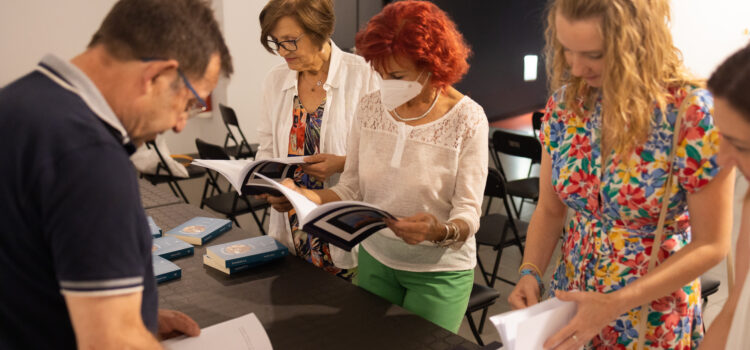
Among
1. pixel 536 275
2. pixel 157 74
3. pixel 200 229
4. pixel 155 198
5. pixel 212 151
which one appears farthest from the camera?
pixel 212 151

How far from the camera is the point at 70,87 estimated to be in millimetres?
774

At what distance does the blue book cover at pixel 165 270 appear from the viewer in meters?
1.72

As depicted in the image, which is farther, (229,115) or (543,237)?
(229,115)

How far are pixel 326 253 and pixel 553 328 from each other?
116 cm

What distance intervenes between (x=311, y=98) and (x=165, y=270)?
88cm

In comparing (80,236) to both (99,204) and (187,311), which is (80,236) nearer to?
(99,204)

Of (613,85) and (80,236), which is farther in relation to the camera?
(613,85)

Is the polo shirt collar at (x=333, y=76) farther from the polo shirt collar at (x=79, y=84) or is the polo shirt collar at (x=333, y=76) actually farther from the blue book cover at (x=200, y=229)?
the polo shirt collar at (x=79, y=84)

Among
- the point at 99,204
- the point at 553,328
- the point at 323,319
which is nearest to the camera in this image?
the point at 99,204

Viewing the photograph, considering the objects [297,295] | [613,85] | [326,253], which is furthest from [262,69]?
[613,85]

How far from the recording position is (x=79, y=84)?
30.9 inches

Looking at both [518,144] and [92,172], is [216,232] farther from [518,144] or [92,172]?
[518,144]

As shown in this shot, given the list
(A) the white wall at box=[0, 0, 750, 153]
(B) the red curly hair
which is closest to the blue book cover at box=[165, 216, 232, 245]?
(B) the red curly hair

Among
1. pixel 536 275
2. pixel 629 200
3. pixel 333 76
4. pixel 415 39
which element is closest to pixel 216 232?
pixel 333 76
